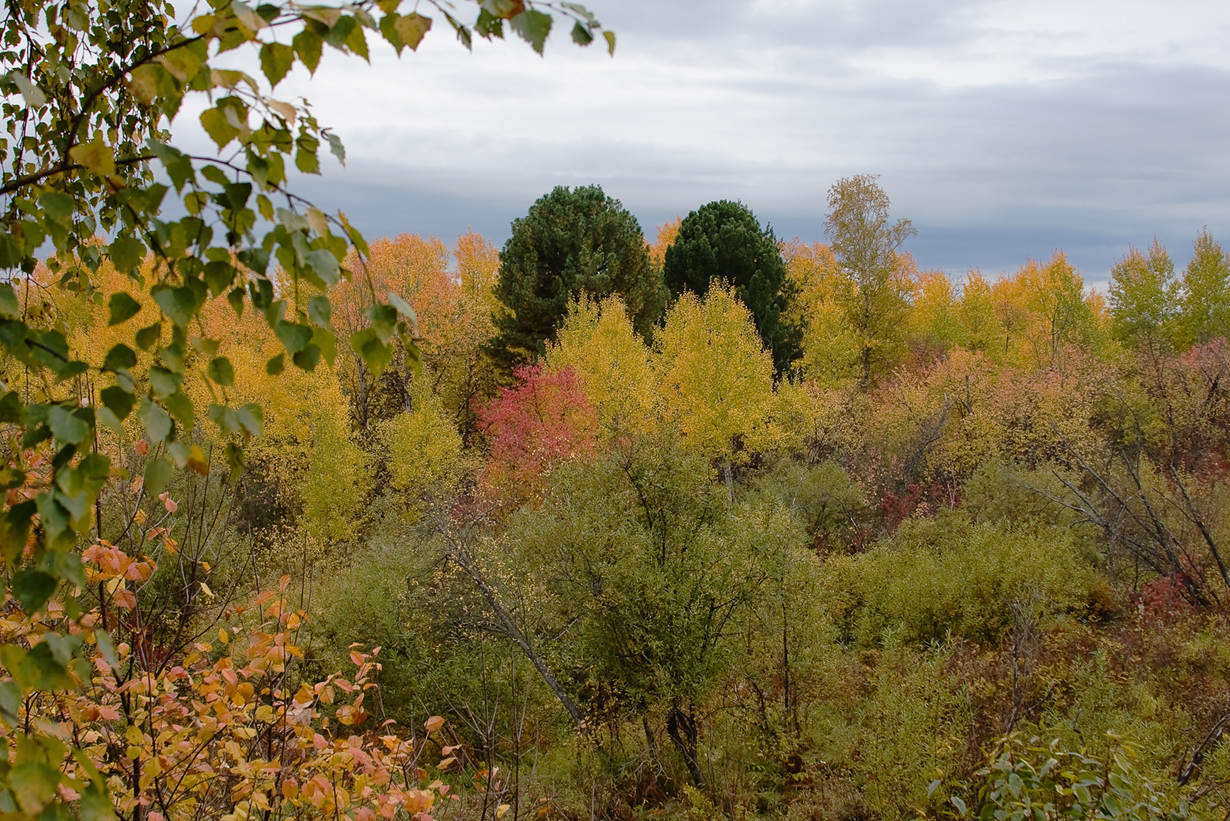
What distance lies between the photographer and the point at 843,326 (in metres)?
36.8

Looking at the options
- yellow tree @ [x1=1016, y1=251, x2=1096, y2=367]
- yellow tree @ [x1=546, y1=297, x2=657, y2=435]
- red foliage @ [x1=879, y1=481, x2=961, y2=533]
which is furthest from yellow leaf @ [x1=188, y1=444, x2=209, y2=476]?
yellow tree @ [x1=1016, y1=251, x2=1096, y2=367]

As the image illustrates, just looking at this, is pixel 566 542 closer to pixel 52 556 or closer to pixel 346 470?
pixel 52 556

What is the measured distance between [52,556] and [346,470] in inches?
906

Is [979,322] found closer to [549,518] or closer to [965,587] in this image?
[965,587]

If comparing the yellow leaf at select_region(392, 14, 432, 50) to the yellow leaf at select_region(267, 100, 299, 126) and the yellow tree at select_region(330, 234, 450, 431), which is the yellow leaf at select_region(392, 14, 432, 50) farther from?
the yellow tree at select_region(330, 234, 450, 431)

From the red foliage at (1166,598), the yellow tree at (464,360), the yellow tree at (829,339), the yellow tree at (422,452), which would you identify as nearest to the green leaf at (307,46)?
the red foliage at (1166,598)

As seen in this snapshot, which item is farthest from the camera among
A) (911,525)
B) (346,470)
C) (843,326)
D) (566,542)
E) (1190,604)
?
(843,326)

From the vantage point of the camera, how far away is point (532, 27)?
139cm

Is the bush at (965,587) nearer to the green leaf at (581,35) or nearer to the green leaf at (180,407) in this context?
the green leaf at (581,35)

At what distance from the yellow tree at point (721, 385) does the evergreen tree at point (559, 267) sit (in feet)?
14.9

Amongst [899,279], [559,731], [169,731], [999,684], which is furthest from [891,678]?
[899,279]

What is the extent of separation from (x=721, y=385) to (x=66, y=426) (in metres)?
25.6

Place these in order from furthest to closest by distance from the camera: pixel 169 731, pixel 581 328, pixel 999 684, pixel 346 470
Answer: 1. pixel 581 328
2. pixel 346 470
3. pixel 999 684
4. pixel 169 731

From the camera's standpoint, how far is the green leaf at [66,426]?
4.01 ft
